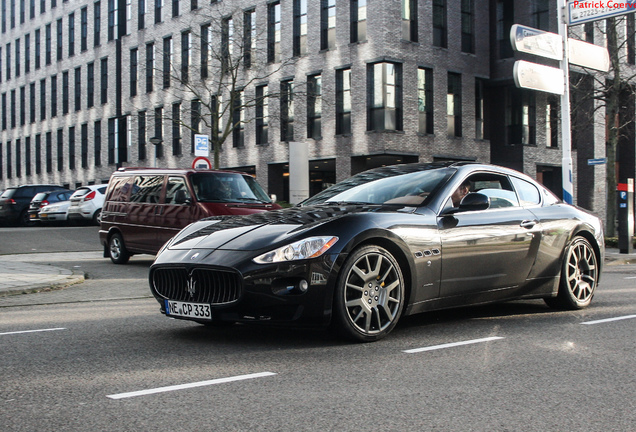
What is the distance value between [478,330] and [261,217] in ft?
6.79

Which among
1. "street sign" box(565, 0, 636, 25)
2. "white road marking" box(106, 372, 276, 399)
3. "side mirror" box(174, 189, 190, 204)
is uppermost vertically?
"street sign" box(565, 0, 636, 25)

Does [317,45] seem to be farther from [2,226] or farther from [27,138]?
[27,138]

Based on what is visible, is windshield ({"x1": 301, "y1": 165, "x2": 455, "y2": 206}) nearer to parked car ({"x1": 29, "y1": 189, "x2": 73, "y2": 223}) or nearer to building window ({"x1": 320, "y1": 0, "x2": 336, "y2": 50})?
parked car ({"x1": 29, "y1": 189, "x2": 73, "y2": 223})

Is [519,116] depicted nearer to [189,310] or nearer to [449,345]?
[449,345]

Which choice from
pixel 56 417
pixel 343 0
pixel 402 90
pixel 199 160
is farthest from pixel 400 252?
pixel 343 0

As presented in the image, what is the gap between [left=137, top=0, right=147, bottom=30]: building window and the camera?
49122 mm

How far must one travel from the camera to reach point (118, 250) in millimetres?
15438

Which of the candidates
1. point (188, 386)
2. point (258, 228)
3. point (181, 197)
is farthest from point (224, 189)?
point (188, 386)

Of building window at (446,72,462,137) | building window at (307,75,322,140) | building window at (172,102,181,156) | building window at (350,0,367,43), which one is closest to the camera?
building window at (350,0,367,43)

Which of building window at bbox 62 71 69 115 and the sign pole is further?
building window at bbox 62 71 69 115

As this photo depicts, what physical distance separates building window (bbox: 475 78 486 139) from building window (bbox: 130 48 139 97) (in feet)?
75.6

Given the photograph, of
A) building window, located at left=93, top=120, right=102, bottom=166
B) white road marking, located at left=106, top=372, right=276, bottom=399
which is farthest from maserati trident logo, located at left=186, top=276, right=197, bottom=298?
building window, located at left=93, top=120, right=102, bottom=166

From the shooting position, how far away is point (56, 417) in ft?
12.6

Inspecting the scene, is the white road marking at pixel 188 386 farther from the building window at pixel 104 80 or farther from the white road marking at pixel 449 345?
the building window at pixel 104 80
